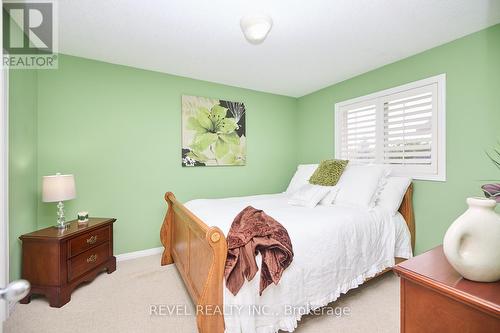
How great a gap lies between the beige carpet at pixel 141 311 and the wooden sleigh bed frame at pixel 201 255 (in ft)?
0.82

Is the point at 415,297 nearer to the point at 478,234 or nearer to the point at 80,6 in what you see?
the point at 478,234

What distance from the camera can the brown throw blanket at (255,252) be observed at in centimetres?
136

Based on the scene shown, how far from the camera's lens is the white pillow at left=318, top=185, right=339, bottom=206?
2.57m

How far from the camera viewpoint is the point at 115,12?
1849mm

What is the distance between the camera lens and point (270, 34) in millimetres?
2166

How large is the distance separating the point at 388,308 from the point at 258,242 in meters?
1.36

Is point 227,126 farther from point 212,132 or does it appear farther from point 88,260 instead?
point 88,260

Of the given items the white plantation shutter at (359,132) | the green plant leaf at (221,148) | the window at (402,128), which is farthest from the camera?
the green plant leaf at (221,148)

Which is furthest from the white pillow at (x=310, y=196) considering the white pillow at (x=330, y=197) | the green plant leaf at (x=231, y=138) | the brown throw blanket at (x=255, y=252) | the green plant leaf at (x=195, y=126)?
the green plant leaf at (x=195, y=126)

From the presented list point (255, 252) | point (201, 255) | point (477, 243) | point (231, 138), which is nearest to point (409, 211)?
point (477, 243)

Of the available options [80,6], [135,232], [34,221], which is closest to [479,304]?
[80,6]

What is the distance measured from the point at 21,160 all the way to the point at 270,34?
2.52 m

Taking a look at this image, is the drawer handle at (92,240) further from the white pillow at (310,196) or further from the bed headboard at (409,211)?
the bed headboard at (409,211)

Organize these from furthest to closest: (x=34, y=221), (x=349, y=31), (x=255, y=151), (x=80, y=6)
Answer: (x=255, y=151) → (x=34, y=221) → (x=349, y=31) → (x=80, y=6)
